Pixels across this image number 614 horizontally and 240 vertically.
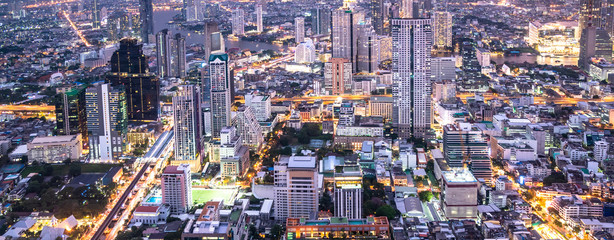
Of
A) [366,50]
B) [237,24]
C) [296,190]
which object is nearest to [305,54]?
[366,50]

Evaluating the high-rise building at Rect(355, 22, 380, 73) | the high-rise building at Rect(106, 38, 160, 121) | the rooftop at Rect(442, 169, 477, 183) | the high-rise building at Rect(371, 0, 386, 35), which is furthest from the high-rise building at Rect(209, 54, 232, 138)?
the high-rise building at Rect(371, 0, 386, 35)

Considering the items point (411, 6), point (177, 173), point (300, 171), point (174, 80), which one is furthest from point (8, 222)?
point (411, 6)

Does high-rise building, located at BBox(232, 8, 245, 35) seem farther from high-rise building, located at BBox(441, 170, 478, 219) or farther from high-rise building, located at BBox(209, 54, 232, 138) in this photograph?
high-rise building, located at BBox(441, 170, 478, 219)

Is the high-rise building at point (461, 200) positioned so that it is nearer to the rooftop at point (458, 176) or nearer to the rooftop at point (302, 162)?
the rooftop at point (458, 176)

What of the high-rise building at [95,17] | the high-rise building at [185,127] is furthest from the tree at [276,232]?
the high-rise building at [95,17]

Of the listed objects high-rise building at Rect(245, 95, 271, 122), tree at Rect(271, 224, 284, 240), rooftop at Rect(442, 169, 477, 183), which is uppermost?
high-rise building at Rect(245, 95, 271, 122)

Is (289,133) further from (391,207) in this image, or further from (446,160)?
(391,207)

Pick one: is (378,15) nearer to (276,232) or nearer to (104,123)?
(104,123)
